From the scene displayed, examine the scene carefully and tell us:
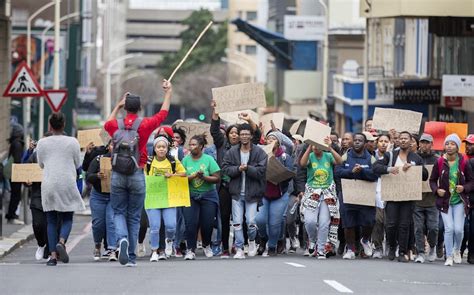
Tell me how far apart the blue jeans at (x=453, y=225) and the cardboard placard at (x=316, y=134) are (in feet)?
6.05

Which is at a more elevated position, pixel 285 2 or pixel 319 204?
pixel 285 2

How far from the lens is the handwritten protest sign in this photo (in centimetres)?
1905

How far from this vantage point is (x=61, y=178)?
17.5 meters

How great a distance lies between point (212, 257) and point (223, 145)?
1543 millimetres

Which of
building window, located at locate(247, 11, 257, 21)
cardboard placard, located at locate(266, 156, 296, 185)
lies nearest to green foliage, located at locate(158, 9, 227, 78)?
building window, located at locate(247, 11, 257, 21)

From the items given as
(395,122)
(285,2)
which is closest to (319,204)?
(395,122)

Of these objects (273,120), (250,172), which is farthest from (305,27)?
(250,172)

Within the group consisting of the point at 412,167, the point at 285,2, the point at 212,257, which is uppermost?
the point at 285,2

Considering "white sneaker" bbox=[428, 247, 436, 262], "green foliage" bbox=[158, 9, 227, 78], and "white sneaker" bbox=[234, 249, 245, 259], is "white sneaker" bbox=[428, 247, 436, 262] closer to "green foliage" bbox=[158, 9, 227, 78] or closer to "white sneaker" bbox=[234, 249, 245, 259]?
"white sneaker" bbox=[234, 249, 245, 259]

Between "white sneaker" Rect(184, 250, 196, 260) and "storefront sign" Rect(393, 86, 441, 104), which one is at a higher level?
"storefront sign" Rect(393, 86, 441, 104)

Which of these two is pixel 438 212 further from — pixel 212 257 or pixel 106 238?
pixel 106 238

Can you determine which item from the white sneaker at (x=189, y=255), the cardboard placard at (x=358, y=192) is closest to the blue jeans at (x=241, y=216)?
the white sneaker at (x=189, y=255)

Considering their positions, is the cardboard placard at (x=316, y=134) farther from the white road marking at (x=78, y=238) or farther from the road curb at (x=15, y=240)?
the white road marking at (x=78, y=238)

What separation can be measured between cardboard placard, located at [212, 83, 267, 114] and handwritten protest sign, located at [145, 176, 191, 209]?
5.60 feet
